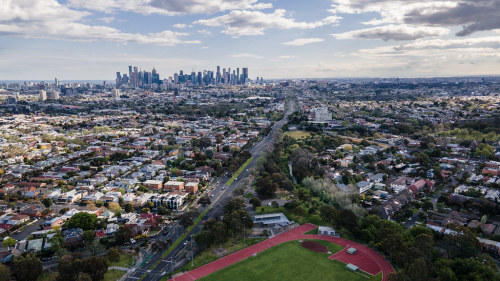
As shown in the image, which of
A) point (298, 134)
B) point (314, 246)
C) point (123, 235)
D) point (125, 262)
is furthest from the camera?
point (298, 134)

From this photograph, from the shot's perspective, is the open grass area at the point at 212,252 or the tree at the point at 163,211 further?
the tree at the point at 163,211

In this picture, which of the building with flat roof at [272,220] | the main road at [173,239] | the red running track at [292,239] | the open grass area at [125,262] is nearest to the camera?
the main road at [173,239]

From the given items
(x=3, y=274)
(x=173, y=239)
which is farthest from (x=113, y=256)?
(x=3, y=274)

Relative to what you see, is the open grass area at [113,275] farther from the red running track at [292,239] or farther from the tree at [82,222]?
the tree at [82,222]

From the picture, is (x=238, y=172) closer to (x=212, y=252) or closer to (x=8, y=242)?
(x=212, y=252)

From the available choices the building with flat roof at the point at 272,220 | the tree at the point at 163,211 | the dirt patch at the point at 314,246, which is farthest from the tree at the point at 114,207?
the dirt patch at the point at 314,246

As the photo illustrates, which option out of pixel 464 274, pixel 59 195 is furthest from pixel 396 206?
pixel 59 195
